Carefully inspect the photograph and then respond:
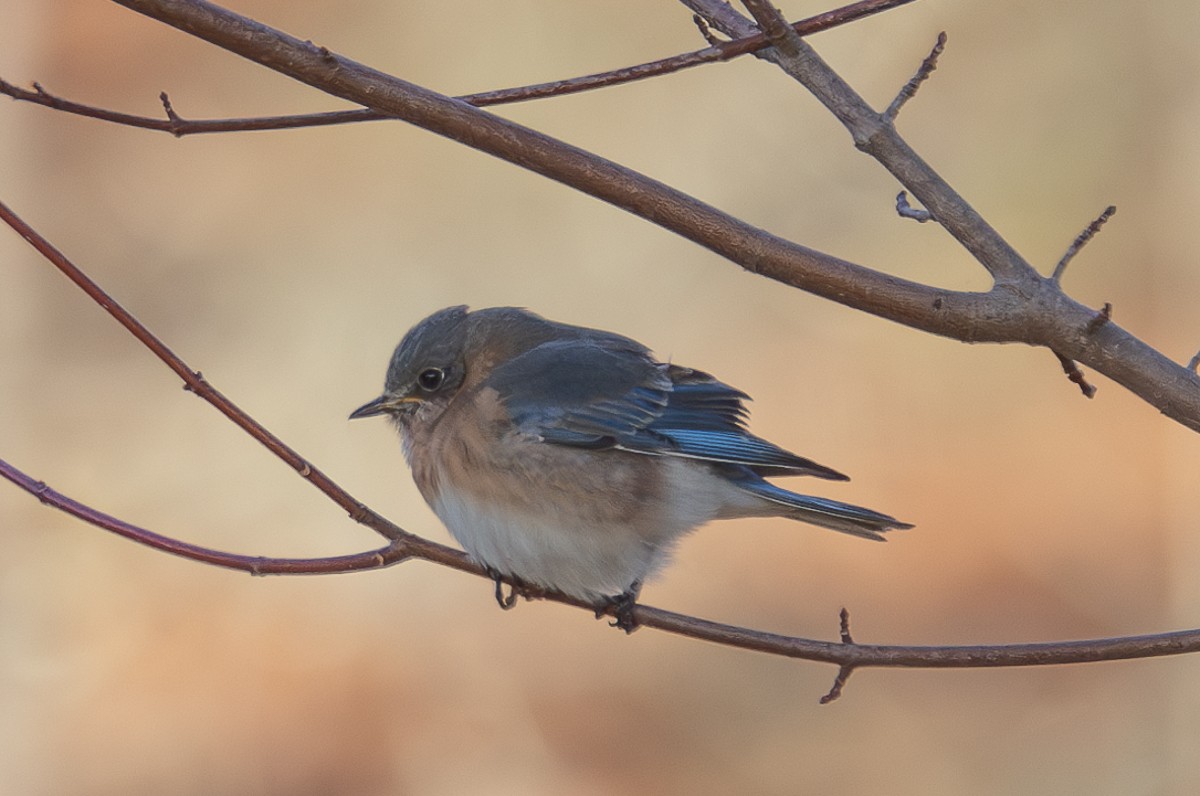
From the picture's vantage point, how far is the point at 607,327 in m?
7.51

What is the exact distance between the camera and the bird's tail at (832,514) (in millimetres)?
3188

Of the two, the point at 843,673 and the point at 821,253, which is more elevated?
the point at 821,253

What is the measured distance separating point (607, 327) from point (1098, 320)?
538cm

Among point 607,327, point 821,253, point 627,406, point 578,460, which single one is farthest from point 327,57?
point 607,327

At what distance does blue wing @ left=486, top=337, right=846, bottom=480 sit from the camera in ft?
11.9

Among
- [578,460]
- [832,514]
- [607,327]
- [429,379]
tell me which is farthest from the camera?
[607,327]

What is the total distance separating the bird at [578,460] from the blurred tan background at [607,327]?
2.99m

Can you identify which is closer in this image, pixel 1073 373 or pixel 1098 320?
pixel 1098 320

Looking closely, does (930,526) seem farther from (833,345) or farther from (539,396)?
(539,396)

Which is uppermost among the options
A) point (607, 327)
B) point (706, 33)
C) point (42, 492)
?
point (607, 327)

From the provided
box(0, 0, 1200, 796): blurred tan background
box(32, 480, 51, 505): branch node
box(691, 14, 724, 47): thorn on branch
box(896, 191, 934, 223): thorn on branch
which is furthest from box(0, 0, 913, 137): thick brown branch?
box(0, 0, 1200, 796): blurred tan background

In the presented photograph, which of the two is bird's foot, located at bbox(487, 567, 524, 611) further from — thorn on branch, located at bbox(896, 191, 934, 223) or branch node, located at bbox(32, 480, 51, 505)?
thorn on branch, located at bbox(896, 191, 934, 223)

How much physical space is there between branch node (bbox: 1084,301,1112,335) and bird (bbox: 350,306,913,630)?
103cm

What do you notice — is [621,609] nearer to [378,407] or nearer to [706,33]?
[378,407]
